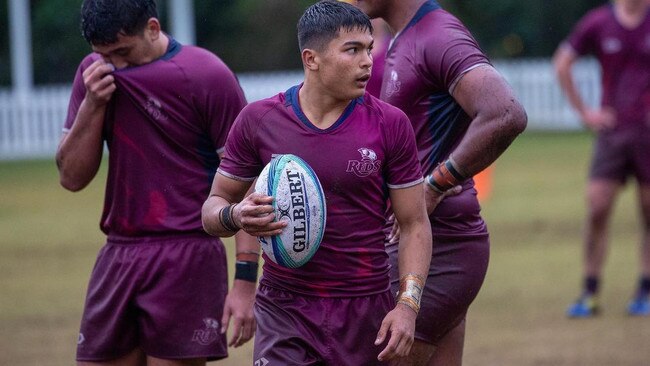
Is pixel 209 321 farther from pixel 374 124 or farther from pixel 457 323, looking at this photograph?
pixel 374 124

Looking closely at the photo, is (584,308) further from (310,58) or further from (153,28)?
(310,58)

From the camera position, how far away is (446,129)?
18.0ft

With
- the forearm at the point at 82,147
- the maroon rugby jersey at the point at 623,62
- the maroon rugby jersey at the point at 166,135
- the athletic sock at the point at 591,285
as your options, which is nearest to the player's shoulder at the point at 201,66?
the maroon rugby jersey at the point at 166,135

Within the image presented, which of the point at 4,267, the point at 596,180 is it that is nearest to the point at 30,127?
the point at 4,267

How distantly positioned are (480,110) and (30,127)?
2621 centimetres

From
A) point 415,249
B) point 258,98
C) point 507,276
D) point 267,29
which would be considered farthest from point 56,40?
point 415,249

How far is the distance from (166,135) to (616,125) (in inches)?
240

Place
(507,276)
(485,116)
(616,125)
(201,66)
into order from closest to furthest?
(485,116) → (201,66) → (616,125) → (507,276)

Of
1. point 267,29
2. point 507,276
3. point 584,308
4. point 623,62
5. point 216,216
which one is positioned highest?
point 216,216

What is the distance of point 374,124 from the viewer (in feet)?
15.6

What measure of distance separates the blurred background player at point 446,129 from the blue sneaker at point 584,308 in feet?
15.6

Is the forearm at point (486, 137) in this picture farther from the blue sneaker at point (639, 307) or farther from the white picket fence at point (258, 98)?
the white picket fence at point (258, 98)

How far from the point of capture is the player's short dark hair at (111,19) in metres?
→ 5.46

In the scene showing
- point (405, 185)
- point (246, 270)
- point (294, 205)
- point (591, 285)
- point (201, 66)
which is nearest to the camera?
point (294, 205)
